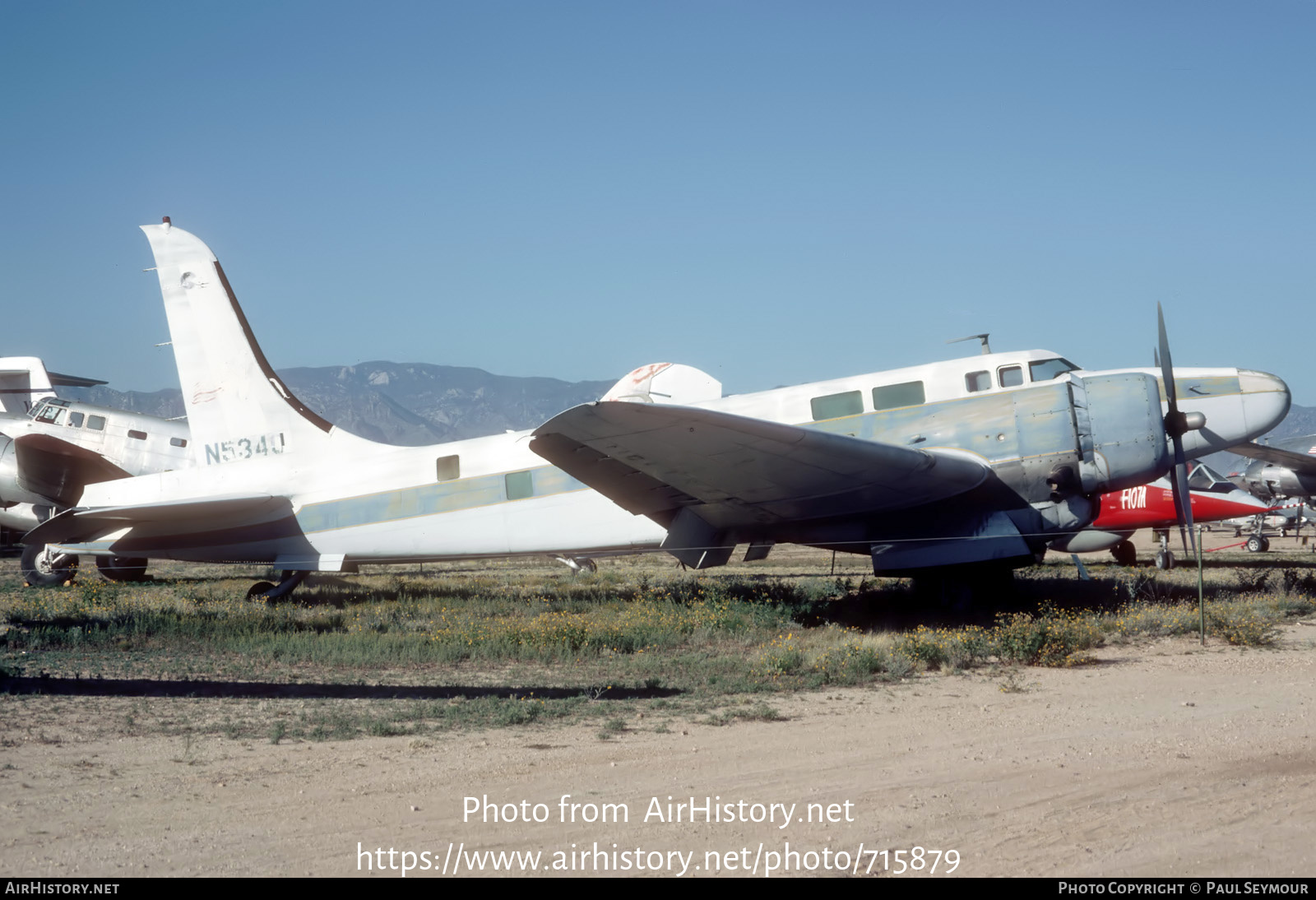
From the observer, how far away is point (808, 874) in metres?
4.42

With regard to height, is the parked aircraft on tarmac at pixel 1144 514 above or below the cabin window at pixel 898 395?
below

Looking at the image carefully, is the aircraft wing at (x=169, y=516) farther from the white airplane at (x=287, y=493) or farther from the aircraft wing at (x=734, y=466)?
the aircraft wing at (x=734, y=466)

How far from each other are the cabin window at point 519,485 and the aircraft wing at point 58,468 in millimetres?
12841

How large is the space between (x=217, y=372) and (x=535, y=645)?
823cm

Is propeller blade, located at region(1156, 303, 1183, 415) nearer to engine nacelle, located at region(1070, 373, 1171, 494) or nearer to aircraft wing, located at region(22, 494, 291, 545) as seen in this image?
engine nacelle, located at region(1070, 373, 1171, 494)

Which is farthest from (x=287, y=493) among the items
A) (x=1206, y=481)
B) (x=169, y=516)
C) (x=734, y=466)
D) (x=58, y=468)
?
(x=1206, y=481)

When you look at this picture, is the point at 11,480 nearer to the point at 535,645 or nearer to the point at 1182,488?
the point at 535,645

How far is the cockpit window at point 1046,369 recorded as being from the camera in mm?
12875

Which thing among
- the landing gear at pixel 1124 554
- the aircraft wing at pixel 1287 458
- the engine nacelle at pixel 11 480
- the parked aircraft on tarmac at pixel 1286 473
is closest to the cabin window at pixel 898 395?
the landing gear at pixel 1124 554

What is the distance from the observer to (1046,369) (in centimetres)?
1294

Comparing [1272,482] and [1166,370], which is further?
[1272,482]

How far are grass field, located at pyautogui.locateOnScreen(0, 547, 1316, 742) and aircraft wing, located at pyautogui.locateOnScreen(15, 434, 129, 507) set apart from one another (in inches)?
191
